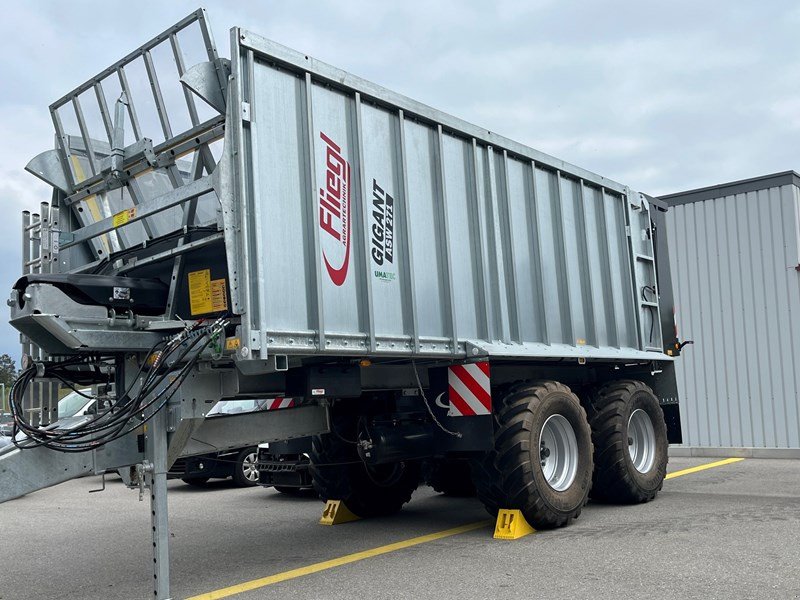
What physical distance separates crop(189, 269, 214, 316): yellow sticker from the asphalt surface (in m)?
1.95

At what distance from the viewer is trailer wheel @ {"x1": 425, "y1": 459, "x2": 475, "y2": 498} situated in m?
9.73

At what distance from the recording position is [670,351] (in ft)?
34.1

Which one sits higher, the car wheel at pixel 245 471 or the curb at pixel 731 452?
the car wheel at pixel 245 471

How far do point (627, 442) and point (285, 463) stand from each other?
353 cm

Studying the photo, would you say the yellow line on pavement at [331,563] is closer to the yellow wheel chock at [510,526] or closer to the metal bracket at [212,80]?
the yellow wheel chock at [510,526]

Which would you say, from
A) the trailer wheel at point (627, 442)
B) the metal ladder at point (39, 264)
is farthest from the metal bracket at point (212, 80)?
the trailer wheel at point (627, 442)

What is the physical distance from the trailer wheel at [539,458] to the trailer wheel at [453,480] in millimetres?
1913

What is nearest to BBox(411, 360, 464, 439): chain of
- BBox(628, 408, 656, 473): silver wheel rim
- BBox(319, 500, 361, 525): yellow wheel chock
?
BBox(319, 500, 361, 525): yellow wheel chock

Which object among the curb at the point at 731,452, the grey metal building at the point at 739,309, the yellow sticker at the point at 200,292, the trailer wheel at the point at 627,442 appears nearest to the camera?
the yellow sticker at the point at 200,292

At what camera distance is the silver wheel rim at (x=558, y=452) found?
302 inches

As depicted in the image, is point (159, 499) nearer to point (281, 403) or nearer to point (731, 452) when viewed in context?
point (281, 403)

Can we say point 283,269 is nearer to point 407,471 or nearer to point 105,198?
point 105,198

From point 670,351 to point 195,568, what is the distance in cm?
640

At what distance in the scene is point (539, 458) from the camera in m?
7.21
